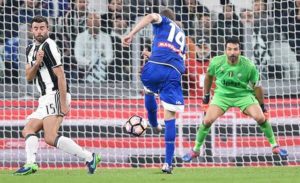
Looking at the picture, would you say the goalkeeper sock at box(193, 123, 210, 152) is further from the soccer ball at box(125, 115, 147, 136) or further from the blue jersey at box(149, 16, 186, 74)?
the blue jersey at box(149, 16, 186, 74)

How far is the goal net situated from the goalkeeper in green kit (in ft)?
4.92

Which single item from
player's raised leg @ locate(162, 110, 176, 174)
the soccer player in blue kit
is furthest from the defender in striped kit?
the soccer player in blue kit

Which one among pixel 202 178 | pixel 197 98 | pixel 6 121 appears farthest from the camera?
pixel 197 98

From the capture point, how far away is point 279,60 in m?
15.0

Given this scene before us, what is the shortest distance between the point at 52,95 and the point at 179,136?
4234 mm

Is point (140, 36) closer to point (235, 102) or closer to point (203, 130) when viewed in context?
point (235, 102)

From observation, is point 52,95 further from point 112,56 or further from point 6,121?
point 112,56

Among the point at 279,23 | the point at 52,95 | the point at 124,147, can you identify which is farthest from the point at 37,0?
the point at 52,95

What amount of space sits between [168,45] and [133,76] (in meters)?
3.64

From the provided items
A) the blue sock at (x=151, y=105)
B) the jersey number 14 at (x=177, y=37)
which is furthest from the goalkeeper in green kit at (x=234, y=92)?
the jersey number 14 at (x=177, y=37)

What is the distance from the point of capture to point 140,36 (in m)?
15.0

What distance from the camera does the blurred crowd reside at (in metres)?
14.7

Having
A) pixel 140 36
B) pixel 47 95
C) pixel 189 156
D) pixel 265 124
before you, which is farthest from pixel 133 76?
pixel 47 95

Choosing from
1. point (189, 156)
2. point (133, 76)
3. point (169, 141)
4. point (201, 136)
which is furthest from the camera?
point (133, 76)
